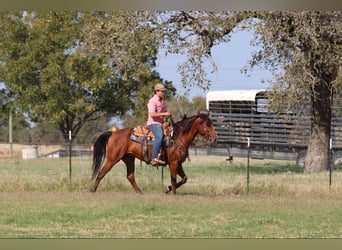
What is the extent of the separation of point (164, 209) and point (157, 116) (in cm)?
258

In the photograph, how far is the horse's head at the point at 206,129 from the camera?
14109 mm

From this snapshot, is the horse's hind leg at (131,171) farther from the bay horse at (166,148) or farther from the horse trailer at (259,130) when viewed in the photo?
the horse trailer at (259,130)

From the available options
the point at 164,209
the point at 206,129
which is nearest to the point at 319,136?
the point at 206,129

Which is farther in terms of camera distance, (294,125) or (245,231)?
(294,125)

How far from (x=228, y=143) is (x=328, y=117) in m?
6.16

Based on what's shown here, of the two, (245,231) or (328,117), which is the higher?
(328,117)

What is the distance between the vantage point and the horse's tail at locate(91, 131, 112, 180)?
14.8 meters

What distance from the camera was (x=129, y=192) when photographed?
1448 cm

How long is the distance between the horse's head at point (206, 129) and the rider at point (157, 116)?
70 cm

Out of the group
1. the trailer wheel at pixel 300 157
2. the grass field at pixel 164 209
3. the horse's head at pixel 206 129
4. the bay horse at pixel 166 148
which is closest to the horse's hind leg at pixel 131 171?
the bay horse at pixel 166 148

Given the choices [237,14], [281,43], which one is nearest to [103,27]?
[237,14]

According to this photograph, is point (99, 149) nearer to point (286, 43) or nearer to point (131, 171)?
point (131, 171)

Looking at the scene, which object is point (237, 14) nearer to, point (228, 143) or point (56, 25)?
point (228, 143)

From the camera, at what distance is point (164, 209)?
1184cm
